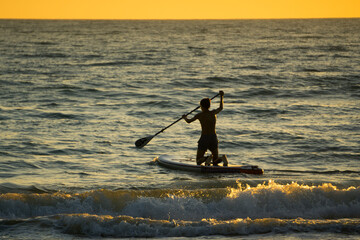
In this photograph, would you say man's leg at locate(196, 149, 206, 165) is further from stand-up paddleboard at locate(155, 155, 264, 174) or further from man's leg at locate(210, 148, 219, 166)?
man's leg at locate(210, 148, 219, 166)

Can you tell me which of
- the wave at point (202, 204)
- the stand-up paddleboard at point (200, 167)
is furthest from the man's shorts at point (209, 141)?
the wave at point (202, 204)

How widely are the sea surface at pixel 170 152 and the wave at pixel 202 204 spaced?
0.02 metres

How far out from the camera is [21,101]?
21.4 m

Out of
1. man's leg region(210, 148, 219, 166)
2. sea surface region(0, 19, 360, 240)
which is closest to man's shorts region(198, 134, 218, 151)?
man's leg region(210, 148, 219, 166)

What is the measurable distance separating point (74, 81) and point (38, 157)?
1662 centimetres

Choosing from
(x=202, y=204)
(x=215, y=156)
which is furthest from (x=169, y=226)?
(x=215, y=156)

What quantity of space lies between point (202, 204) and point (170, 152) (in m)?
4.70

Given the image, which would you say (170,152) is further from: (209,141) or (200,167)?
(209,141)

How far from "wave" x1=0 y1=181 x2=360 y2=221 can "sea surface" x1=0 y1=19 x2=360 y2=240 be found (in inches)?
0.9

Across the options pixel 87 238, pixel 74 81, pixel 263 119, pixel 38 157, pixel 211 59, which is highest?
pixel 211 59

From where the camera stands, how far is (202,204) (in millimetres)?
9094

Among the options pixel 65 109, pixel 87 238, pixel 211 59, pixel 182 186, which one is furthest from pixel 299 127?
pixel 211 59

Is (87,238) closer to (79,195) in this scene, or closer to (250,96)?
(79,195)

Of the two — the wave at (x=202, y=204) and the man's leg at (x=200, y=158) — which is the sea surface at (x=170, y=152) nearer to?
the wave at (x=202, y=204)
